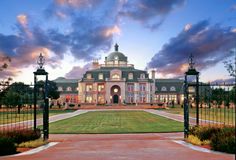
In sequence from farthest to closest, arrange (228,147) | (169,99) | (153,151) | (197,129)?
1. (169,99)
2. (197,129)
3. (153,151)
4. (228,147)

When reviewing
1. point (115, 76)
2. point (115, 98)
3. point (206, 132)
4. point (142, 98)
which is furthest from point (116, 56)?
point (206, 132)

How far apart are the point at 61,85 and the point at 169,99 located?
35.8m

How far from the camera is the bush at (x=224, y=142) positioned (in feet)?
33.7

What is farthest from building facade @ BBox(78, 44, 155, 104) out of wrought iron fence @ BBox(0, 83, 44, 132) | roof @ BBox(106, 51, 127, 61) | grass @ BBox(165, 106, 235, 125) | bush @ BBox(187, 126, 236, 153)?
bush @ BBox(187, 126, 236, 153)

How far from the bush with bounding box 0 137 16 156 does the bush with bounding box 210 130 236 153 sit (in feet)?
21.7

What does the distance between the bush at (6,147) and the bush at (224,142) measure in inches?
260

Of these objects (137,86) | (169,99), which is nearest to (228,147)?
(137,86)

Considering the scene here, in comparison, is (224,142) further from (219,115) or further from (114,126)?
(219,115)

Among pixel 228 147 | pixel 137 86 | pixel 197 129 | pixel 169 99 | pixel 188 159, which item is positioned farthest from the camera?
pixel 169 99

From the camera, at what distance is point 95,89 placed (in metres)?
103

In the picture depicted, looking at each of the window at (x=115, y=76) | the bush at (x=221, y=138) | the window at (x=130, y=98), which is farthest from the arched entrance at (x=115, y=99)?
the bush at (x=221, y=138)

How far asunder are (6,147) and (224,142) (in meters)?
6.90

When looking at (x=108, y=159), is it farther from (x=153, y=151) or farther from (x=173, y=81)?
(x=173, y=81)

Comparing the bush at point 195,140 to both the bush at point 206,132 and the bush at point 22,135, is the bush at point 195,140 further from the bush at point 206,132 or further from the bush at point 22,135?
the bush at point 22,135
